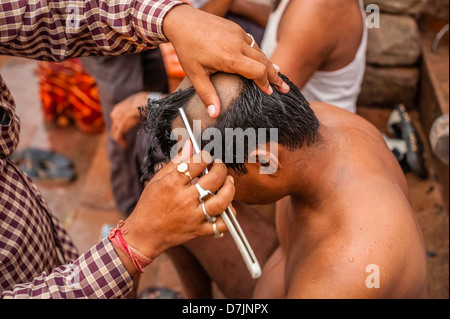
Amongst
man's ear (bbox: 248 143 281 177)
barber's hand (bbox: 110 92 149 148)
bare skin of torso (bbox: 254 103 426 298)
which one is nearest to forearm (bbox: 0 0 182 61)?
man's ear (bbox: 248 143 281 177)

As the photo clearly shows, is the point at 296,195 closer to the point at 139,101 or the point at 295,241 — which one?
the point at 295,241

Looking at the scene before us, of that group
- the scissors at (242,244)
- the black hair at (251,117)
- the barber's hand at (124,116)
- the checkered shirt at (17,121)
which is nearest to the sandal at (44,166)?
the barber's hand at (124,116)

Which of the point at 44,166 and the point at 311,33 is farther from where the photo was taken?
the point at 44,166

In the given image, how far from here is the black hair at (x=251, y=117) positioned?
1.38 metres

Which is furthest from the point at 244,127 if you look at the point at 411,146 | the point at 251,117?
the point at 411,146

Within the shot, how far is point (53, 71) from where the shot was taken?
3863 mm

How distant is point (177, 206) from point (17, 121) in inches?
30.3

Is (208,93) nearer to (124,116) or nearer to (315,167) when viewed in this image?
(315,167)

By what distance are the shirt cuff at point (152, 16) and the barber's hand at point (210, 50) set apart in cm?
2

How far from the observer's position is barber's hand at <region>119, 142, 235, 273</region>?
3.77ft

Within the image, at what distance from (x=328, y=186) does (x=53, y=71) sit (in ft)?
9.64

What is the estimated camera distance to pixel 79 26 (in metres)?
1.51

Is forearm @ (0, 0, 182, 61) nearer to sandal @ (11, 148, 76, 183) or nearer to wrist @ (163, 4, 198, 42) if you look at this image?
wrist @ (163, 4, 198, 42)
